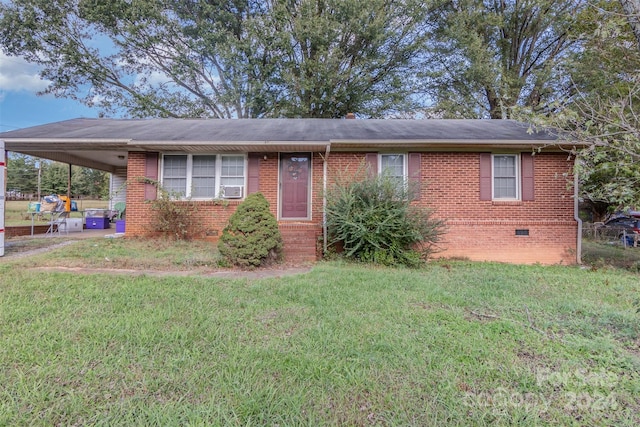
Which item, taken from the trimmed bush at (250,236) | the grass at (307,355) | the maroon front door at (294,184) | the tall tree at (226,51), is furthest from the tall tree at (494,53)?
the grass at (307,355)

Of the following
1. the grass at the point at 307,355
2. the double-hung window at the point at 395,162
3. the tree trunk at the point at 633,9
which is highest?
the tree trunk at the point at 633,9

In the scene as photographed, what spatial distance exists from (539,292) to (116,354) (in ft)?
18.1

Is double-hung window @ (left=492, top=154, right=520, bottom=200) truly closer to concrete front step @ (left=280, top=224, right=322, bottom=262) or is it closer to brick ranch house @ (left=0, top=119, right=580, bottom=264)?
brick ranch house @ (left=0, top=119, right=580, bottom=264)

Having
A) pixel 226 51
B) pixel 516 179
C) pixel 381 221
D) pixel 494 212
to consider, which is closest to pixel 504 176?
pixel 516 179

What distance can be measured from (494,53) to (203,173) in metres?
17.1

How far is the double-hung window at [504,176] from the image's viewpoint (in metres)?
8.02

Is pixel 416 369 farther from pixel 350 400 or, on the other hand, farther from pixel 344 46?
pixel 344 46

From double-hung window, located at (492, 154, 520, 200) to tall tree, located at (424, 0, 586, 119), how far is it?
892 cm

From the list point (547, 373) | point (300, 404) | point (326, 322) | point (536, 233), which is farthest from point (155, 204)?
point (536, 233)

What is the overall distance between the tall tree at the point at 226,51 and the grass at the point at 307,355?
13.8 meters

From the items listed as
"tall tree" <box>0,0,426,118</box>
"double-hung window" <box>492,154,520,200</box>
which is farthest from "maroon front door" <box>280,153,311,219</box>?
"tall tree" <box>0,0,426,118</box>

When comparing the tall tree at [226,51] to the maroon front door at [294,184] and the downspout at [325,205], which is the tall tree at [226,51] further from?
the downspout at [325,205]

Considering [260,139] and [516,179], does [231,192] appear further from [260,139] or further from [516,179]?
[516,179]

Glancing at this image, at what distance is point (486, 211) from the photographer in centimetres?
791
